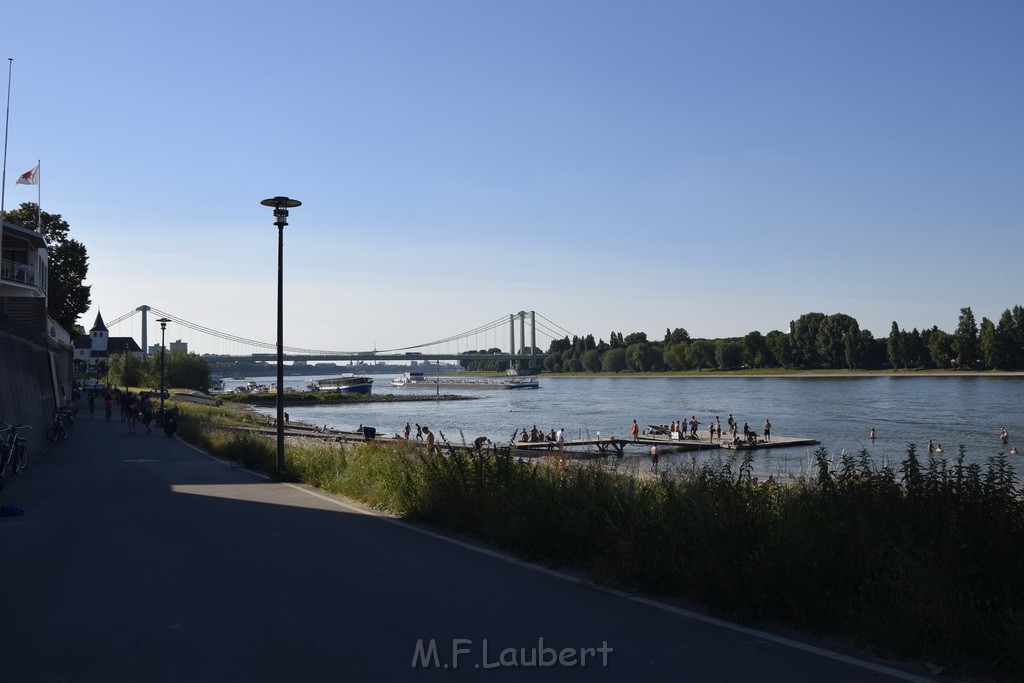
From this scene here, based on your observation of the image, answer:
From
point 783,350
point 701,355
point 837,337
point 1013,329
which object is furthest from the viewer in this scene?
point 701,355

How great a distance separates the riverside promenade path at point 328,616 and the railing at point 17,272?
32.2m

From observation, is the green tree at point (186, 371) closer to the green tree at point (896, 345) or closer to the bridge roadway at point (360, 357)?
the bridge roadway at point (360, 357)

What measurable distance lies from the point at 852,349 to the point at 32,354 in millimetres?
129942

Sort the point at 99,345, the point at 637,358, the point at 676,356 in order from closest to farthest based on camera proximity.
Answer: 1. the point at 99,345
2. the point at 676,356
3. the point at 637,358

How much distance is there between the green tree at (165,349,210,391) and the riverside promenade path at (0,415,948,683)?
91762 mm

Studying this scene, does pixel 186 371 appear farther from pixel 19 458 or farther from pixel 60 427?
pixel 19 458

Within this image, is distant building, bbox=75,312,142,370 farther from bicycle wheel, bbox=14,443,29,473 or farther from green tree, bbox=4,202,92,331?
bicycle wheel, bbox=14,443,29,473

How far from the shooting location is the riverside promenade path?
5398mm

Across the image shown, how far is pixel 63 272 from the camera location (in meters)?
55.7

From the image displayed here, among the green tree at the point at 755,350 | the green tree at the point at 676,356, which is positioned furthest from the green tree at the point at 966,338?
the green tree at the point at 676,356

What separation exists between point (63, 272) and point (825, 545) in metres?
58.6

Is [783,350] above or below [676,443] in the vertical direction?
above

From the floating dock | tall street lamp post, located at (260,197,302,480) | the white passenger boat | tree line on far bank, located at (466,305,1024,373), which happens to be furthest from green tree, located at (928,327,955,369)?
tall street lamp post, located at (260,197,302,480)
